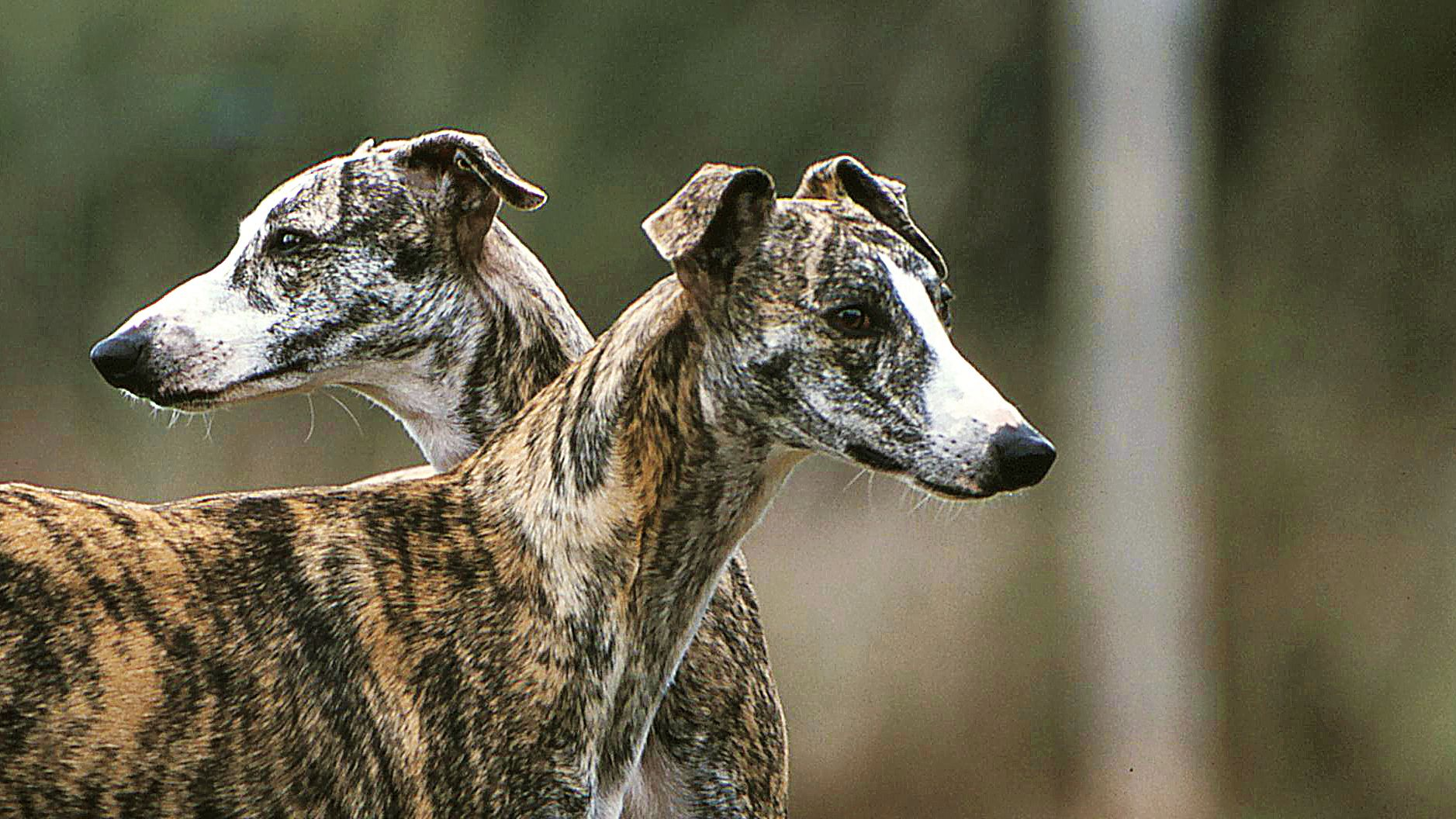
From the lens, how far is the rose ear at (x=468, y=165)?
4621mm

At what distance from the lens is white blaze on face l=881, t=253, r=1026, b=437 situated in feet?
12.3

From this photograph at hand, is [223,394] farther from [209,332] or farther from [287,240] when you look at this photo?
[287,240]

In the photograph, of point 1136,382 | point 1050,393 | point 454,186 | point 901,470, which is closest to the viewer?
point 901,470

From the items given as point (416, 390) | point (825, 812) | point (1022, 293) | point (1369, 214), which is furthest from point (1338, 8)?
point (416, 390)

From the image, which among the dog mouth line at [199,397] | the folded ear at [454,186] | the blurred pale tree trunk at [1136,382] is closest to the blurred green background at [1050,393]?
the blurred pale tree trunk at [1136,382]

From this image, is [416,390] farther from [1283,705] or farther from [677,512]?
[1283,705]

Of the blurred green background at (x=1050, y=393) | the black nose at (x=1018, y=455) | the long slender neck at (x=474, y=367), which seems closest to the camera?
the black nose at (x=1018, y=455)

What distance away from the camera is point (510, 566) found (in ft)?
13.0

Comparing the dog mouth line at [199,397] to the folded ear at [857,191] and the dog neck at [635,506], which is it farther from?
the folded ear at [857,191]

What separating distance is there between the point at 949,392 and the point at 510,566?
2.76 ft

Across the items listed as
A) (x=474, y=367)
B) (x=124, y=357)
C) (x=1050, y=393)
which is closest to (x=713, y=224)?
(x=474, y=367)

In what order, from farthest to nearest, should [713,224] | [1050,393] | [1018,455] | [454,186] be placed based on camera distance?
1. [1050,393]
2. [454,186]
3. [713,224]
4. [1018,455]

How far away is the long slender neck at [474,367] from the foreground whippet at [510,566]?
0.56 metres

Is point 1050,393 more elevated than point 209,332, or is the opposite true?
point 209,332
